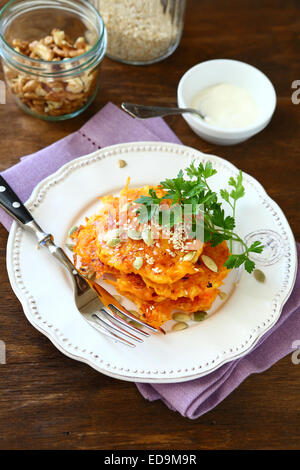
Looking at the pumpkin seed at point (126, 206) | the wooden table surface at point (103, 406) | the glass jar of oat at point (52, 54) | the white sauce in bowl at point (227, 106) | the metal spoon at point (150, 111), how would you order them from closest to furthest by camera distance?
the wooden table surface at point (103, 406)
the pumpkin seed at point (126, 206)
the glass jar of oat at point (52, 54)
the metal spoon at point (150, 111)
the white sauce in bowl at point (227, 106)

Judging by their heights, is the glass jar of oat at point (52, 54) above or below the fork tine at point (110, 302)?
above

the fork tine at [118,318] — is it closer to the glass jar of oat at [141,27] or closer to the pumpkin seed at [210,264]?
the pumpkin seed at [210,264]

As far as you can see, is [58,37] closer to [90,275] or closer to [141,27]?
[141,27]

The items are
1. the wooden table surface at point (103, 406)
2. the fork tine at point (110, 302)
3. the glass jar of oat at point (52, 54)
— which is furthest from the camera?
the glass jar of oat at point (52, 54)

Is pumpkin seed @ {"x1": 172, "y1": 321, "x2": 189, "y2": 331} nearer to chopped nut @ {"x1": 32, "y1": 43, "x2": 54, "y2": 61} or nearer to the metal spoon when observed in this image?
the metal spoon

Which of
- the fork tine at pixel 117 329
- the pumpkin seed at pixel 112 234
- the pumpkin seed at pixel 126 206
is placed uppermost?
the pumpkin seed at pixel 126 206

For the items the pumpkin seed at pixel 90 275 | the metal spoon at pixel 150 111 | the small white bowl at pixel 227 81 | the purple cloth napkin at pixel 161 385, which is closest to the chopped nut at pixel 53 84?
the purple cloth napkin at pixel 161 385

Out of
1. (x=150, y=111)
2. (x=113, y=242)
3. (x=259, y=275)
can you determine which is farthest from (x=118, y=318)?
(x=150, y=111)
